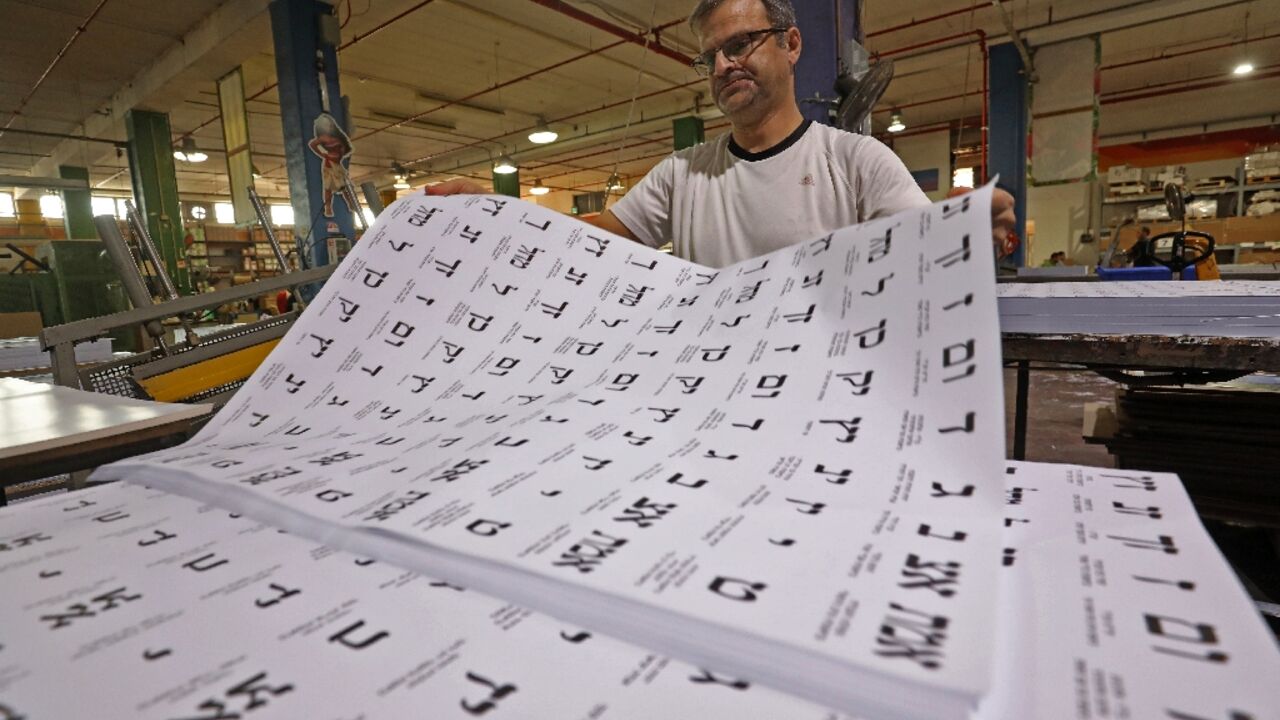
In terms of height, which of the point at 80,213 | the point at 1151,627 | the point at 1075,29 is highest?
the point at 1075,29

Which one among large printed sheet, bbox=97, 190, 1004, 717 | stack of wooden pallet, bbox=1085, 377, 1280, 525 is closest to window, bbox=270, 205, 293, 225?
large printed sheet, bbox=97, 190, 1004, 717

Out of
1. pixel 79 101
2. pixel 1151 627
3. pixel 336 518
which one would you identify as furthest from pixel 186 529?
pixel 79 101

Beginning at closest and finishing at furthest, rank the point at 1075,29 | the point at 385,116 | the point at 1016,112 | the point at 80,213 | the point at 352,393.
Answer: the point at 352,393 → the point at 1075,29 → the point at 1016,112 → the point at 385,116 → the point at 80,213

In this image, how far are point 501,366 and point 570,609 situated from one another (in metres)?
0.39

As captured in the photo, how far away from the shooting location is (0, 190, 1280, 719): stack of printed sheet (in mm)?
260

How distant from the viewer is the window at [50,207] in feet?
39.7

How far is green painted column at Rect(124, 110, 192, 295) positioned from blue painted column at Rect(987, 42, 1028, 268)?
9892 millimetres

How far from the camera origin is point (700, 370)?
0.56m

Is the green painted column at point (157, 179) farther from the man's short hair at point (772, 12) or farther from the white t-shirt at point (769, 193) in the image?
the man's short hair at point (772, 12)

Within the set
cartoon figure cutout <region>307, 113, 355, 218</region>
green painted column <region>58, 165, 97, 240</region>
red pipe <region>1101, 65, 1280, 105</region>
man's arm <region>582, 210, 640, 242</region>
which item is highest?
red pipe <region>1101, 65, 1280, 105</region>

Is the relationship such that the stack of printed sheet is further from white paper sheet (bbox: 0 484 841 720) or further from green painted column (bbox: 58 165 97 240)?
green painted column (bbox: 58 165 97 240)

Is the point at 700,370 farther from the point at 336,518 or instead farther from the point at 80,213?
the point at 80,213

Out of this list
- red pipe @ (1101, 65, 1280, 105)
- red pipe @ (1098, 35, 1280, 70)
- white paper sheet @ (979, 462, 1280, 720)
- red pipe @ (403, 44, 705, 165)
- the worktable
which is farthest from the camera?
red pipe @ (1101, 65, 1280, 105)

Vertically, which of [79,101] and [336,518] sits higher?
[79,101]
